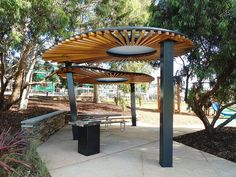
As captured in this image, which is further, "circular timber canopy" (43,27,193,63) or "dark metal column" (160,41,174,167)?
"dark metal column" (160,41,174,167)

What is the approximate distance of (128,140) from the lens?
24.2 ft

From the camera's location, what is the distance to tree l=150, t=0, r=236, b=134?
6.02 meters

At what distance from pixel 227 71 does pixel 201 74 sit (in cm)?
153

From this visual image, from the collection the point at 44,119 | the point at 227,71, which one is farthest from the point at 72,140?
the point at 227,71

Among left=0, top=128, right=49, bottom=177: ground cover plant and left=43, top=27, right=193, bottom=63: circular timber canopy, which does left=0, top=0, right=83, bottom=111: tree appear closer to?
left=43, top=27, right=193, bottom=63: circular timber canopy

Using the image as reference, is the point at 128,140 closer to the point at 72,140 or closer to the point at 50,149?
the point at 72,140

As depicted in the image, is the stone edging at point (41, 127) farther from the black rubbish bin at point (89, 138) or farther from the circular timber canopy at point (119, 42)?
the circular timber canopy at point (119, 42)

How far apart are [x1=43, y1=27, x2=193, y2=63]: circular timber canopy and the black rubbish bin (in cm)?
185

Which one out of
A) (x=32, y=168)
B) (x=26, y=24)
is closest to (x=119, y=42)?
(x=32, y=168)

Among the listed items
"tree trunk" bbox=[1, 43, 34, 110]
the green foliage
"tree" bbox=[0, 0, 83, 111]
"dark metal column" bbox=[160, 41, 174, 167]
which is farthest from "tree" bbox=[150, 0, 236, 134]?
"tree trunk" bbox=[1, 43, 34, 110]

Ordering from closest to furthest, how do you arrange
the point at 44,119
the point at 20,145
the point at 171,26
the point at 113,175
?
the point at 113,175 < the point at 20,145 < the point at 171,26 < the point at 44,119

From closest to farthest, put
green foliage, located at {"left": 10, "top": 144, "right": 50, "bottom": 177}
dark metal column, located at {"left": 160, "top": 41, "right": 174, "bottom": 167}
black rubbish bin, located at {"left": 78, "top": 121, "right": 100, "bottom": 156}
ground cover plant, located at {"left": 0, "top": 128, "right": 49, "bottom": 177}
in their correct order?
ground cover plant, located at {"left": 0, "top": 128, "right": 49, "bottom": 177}, green foliage, located at {"left": 10, "top": 144, "right": 50, "bottom": 177}, dark metal column, located at {"left": 160, "top": 41, "right": 174, "bottom": 167}, black rubbish bin, located at {"left": 78, "top": 121, "right": 100, "bottom": 156}

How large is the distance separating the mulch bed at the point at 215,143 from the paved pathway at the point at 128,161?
32cm

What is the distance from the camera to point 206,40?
275 inches
